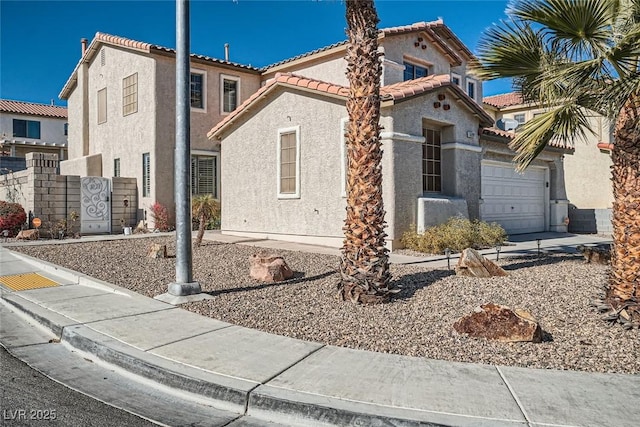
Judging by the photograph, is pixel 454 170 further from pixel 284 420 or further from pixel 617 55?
pixel 284 420

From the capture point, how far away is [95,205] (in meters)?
17.3

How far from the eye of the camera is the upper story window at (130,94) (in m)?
19.2

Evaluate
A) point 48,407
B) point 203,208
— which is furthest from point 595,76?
point 203,208

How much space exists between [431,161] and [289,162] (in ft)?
13.2

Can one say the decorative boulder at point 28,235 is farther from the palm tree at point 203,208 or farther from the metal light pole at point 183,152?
the metal light pole at point 183,152

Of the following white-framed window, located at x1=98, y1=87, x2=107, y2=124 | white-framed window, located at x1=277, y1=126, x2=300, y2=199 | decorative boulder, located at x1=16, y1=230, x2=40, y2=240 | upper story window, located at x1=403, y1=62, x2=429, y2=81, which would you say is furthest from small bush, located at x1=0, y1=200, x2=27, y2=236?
upper story window, located at x1=403, y1=62, x2=429, y2=81

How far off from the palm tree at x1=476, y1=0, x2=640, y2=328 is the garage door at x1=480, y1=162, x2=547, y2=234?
24.3 ft

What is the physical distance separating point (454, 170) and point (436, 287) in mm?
6529

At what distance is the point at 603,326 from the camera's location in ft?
18.2

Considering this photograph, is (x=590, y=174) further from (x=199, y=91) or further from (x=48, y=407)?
(x=48, y=407)

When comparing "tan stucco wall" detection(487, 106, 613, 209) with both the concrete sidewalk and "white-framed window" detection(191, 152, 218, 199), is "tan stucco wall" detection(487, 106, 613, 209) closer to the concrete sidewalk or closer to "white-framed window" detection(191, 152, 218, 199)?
"white-framed window" detection(191, 152, 218, 199)

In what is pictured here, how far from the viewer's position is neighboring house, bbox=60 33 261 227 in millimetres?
17891

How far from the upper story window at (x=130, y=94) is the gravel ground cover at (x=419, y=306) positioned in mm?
10135

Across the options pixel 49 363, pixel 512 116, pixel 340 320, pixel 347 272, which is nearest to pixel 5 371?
pixel 49 363
